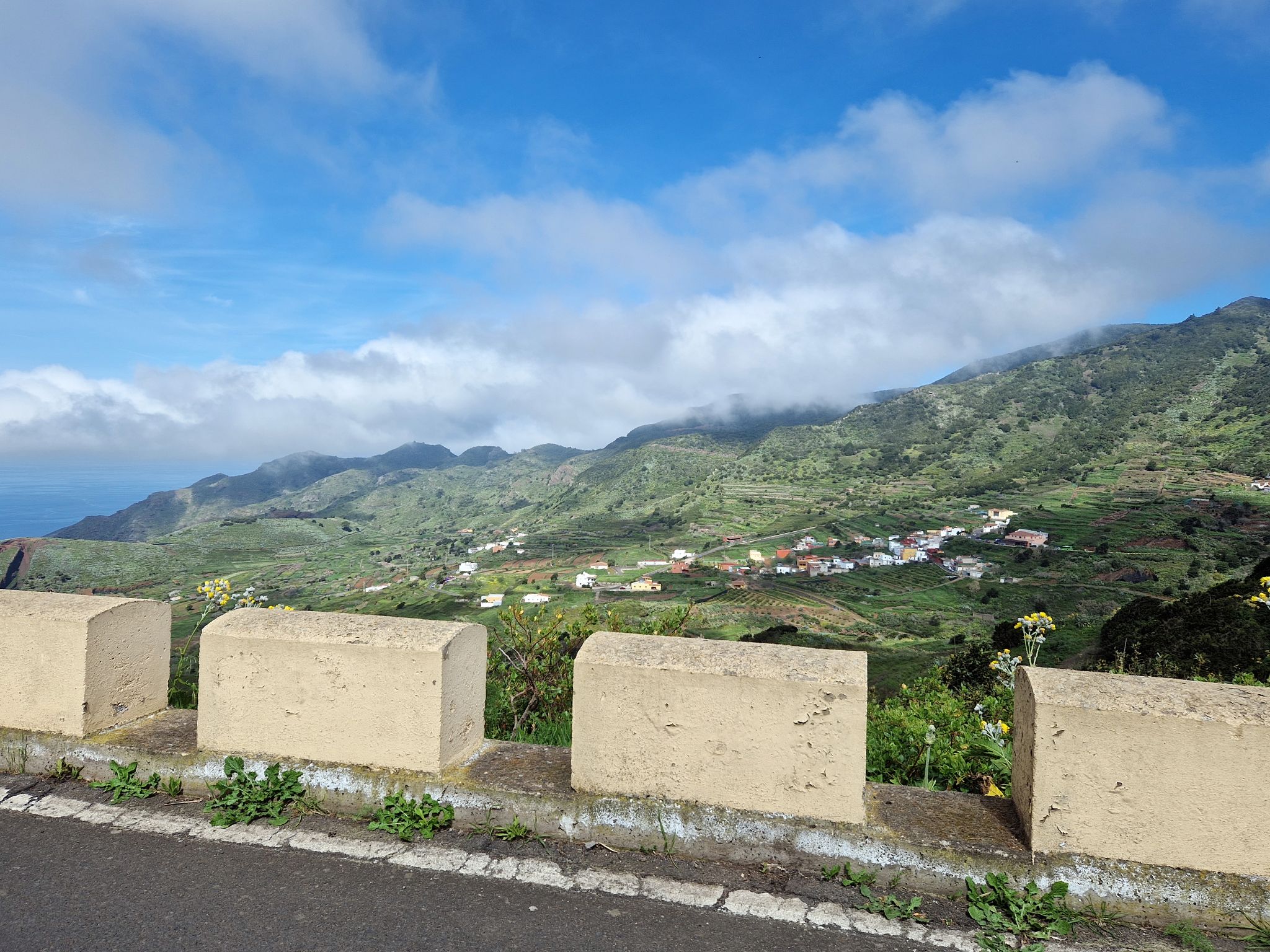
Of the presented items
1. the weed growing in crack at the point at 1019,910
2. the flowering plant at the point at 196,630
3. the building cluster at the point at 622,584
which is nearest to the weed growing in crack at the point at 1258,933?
the weed growing in crack at the point at 1019,910

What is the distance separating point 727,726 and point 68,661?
389 centimetres

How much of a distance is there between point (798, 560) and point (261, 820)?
188ft

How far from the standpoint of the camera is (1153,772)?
9.04ft

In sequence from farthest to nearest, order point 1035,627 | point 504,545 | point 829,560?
point 504,545 → point 829,560 → point 1035,627

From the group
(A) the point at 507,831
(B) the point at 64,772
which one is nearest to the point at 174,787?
(B) the point at 64,772

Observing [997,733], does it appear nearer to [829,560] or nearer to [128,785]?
[128,785]

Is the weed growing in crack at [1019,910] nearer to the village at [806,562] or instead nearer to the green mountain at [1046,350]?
the village at [806,562]

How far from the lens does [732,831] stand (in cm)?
320

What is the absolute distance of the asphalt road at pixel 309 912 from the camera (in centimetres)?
264

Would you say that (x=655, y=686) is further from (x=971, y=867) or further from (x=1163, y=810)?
(x=1163, y=810)

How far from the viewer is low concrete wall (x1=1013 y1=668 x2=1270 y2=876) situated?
2.69m

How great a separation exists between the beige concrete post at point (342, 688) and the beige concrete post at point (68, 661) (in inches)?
33.6

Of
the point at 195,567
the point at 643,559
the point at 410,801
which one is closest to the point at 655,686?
the point at 410,801

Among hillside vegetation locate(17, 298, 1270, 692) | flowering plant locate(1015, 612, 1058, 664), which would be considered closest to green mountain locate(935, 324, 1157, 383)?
hillside vegetation locate(17, 298, 1270, 692)
